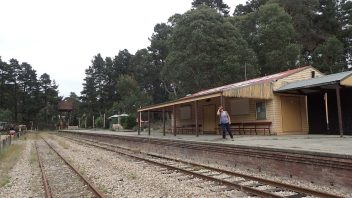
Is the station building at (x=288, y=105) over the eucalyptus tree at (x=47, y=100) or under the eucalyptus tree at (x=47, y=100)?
under

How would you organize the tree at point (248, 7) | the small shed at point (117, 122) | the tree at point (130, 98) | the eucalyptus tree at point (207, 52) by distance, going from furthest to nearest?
1. the tree at point (130, 98)
2. the tree at point (248, 7)
3. the small shed at point (117, 122)
4. the eucalyptus tree at point (207, 52)

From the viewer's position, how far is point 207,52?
39.2 meters

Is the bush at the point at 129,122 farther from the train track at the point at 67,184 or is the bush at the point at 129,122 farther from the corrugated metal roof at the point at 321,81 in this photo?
the train track at the point at 67,184

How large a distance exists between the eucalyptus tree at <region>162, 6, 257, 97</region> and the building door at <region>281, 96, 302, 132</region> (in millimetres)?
17586

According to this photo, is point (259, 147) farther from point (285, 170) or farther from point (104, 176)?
point (104, 176)

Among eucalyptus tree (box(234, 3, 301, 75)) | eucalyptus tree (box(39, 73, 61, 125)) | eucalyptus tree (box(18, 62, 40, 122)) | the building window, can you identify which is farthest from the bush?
eucalyptus tree (box(18, 62, 40, 122))

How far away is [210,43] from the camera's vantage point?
38938mm

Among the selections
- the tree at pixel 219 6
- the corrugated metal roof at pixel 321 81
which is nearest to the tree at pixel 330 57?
the tree at pixel 219 6

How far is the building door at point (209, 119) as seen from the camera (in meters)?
23.8

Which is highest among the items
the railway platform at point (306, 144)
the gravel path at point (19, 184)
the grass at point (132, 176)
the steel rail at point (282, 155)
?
the railway platform at point (306, 144)

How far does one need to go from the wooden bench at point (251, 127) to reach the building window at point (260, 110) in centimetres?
29

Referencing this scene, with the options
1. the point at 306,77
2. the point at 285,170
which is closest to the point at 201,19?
the point at 306,77

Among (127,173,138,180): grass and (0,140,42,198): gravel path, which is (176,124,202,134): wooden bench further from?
Result: (127,173,138,180): grass

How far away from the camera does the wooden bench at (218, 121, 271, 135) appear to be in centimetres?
1972
